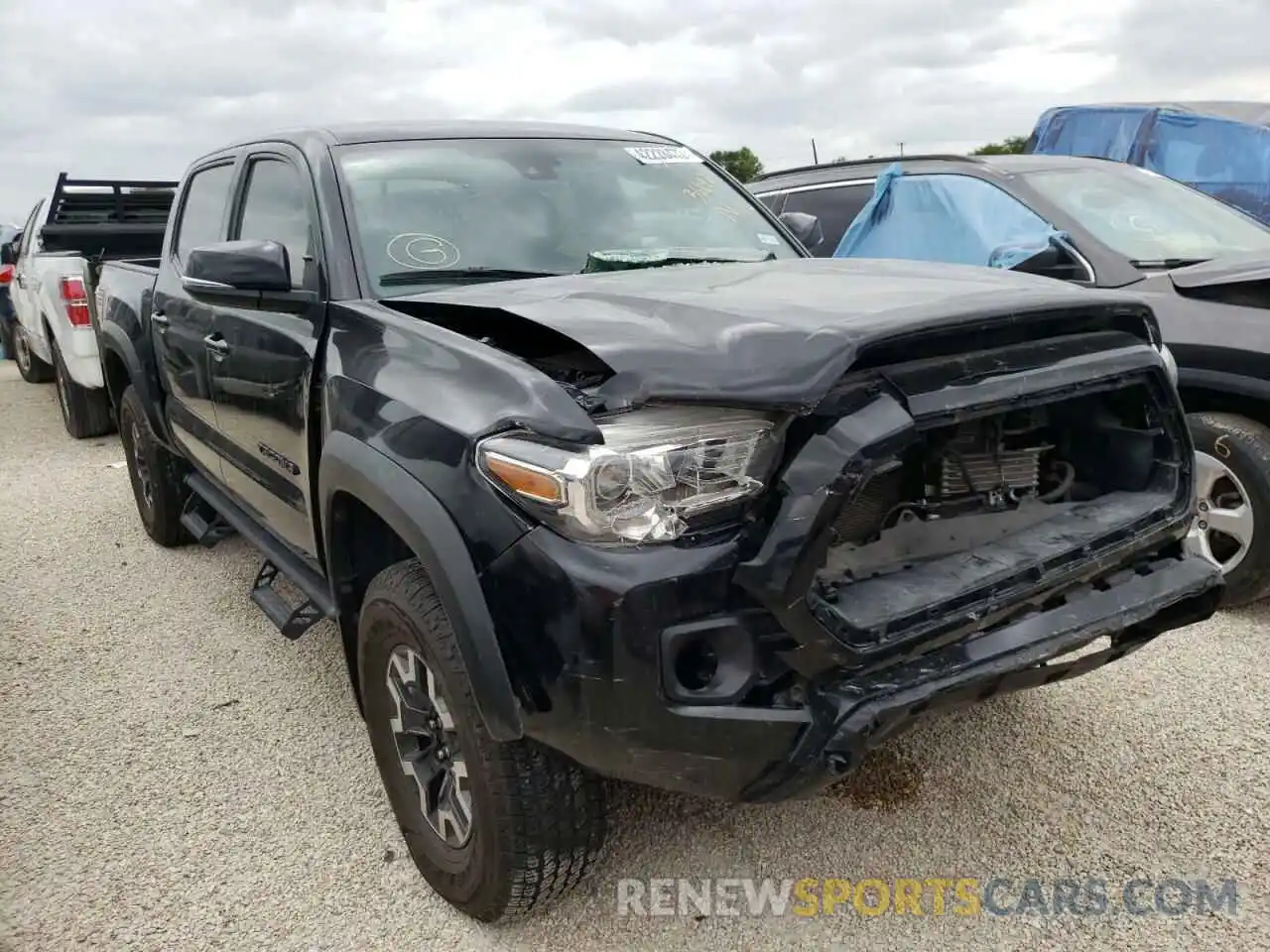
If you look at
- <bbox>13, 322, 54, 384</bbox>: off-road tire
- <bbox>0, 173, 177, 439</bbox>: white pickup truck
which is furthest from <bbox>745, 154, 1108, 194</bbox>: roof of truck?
<bbox>13, 322, 54, 384</bbox>: off-road tire

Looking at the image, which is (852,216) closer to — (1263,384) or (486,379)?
(1263,384)

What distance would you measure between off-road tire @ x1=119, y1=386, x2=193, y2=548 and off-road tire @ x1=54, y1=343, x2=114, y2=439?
2.91 metres

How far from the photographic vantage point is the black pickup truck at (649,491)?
6.26 feet

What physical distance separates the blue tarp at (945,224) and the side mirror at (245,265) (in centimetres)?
304

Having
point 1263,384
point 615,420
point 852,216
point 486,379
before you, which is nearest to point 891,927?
point 615,420

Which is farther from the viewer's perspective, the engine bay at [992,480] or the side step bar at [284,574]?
the side step bar at [284,574]

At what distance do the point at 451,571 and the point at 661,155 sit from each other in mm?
2265

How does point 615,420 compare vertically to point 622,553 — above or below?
above

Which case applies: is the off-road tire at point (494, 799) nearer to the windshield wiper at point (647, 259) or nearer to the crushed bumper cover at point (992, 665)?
the crushed bumper cover at point (992, 665)

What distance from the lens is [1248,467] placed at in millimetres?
3648

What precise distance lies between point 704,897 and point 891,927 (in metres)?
0.44

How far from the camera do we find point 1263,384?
3.60 metres

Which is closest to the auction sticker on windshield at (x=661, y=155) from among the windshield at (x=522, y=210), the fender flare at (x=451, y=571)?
the windshield at (x=522, y=210)

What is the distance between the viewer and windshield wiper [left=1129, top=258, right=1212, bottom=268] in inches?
168
